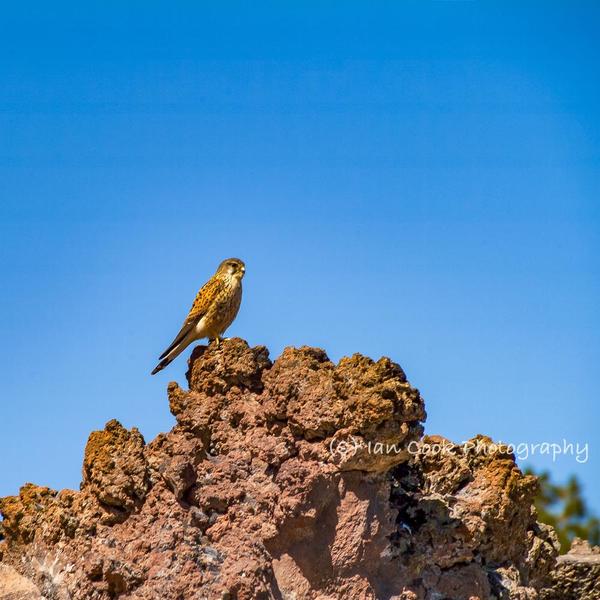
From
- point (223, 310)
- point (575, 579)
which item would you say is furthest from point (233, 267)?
point (575, 579)

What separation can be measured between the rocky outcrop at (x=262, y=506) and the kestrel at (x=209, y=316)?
2.95 m

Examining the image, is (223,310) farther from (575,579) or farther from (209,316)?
(575,579)

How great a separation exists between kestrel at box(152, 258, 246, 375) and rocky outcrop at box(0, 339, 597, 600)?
9.67 feet

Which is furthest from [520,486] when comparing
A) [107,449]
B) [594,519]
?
[594,519]

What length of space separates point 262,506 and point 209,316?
394cm

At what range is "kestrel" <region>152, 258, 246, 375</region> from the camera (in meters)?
11.8

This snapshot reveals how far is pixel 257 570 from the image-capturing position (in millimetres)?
7707

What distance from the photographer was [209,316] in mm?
11805

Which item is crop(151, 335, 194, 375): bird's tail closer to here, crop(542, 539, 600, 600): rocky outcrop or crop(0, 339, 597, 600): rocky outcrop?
crop(0, 339, 597, 600): rocky outcrop

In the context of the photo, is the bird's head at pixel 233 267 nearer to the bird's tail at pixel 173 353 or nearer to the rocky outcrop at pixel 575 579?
the bird's tail at pixel 173 353

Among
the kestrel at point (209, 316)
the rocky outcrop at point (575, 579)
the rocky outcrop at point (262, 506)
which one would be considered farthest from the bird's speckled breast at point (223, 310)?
the rocky outcrop at point (575, 579)


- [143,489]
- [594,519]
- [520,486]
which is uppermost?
[594,519]

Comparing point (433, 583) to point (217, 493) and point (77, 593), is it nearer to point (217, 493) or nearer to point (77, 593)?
point (217, 493)

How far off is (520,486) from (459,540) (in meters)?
0.68
